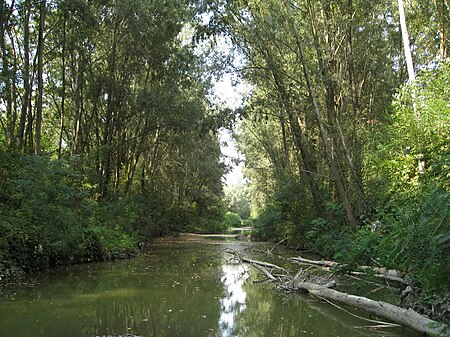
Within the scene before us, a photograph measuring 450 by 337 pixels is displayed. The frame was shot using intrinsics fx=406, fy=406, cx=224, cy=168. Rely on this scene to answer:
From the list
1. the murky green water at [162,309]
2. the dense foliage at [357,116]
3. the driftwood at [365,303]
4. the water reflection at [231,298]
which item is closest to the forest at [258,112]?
the dense foliage at [357,116]

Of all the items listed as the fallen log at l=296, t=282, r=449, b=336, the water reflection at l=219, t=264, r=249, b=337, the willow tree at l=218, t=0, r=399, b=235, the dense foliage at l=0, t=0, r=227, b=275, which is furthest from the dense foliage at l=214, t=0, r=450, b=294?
the dense foliage at l=0, t=0, r=227, b=275

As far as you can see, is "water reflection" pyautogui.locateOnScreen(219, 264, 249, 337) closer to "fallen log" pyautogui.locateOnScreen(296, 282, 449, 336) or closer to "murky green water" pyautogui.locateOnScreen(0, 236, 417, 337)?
"murky green water" pyautogui.locateOnScreen(0, 236, 417, 337)

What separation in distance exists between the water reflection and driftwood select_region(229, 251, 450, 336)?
3.14 feet

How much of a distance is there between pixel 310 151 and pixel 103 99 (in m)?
11.1

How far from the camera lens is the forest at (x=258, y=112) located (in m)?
9.52

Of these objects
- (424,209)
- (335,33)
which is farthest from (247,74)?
(424,209)

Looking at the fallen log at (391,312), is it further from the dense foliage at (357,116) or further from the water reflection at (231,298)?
the water reflection at (231,298)

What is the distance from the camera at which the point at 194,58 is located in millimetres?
20781

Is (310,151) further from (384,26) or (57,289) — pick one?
(57,289)

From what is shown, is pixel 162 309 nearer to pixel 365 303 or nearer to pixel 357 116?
pixel 365 303

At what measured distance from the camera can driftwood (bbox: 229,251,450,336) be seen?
5.64 metres

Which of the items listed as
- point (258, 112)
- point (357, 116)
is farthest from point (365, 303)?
point (258, 112)

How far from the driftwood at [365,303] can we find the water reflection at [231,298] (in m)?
0.96

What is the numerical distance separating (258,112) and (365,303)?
11490 mm
